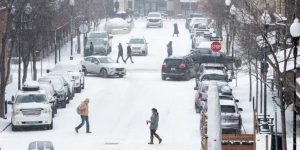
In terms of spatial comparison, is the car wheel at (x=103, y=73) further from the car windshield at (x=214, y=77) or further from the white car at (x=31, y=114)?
the white car at (x=31, y=114)

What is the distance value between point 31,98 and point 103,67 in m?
19.3

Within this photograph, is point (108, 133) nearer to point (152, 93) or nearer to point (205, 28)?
point (152, 93)

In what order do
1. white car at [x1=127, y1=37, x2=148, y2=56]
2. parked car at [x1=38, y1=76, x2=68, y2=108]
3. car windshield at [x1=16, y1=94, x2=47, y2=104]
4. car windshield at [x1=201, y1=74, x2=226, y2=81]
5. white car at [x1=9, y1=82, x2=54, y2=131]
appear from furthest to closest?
white car at [x1=127, y1=37, x2=148, y2=56], car windshield at [x1=201, y1=74, x2=226, y2=81], parked car at [x1=38, y1=76, x2=68, y2=108], car windshield at [x1=16, y1=94, x2=47, y2=104], white car at [x1=9, y1=82, x2=54, y2=131]

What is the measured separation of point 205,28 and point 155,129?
165 ft

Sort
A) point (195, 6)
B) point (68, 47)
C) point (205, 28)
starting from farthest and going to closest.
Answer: point (195, 6) < point (205, 28) < point (68, 47)

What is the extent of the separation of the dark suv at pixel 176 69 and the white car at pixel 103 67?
2.93m

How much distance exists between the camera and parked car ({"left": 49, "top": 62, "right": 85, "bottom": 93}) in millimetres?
51316

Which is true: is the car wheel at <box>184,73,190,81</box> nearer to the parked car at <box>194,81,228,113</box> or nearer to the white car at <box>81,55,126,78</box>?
the white car at <box>81,55,126,78</box>

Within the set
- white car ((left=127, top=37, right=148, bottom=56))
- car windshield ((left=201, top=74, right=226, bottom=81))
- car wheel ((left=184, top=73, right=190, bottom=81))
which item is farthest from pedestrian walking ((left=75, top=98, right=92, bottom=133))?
white car ((left=127, top=37, right=148, bottom=56))

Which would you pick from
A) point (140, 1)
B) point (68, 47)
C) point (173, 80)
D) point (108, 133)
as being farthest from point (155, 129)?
point (140, 1)

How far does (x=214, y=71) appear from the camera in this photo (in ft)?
161

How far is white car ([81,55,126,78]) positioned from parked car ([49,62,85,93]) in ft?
17.0

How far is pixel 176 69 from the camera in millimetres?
57344

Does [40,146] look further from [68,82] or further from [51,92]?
[68,82]
